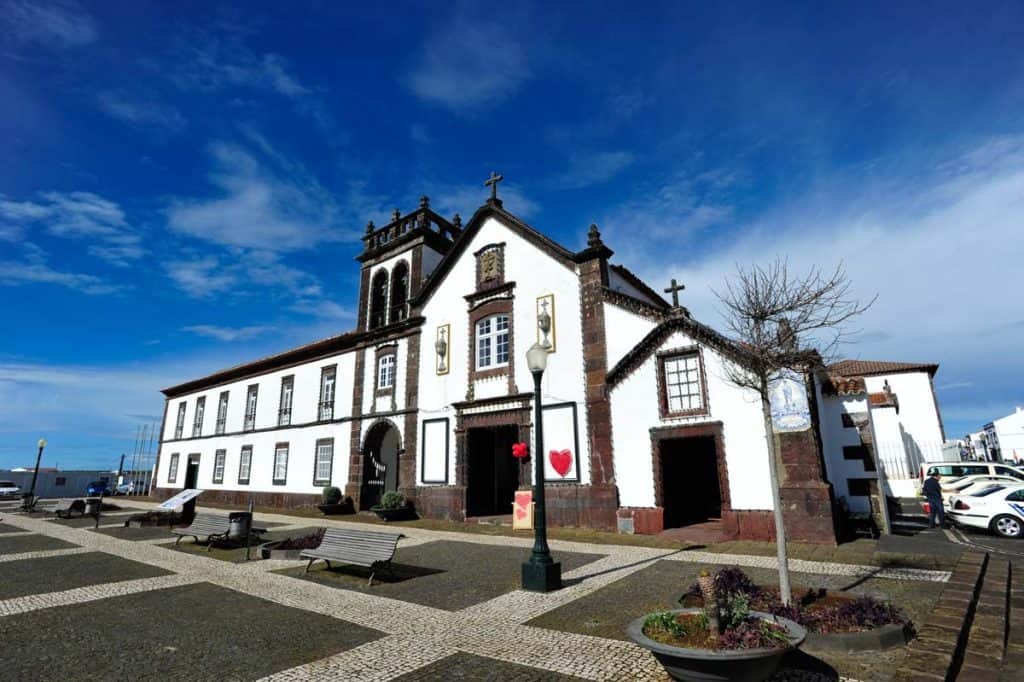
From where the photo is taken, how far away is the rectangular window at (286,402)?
84.5ft

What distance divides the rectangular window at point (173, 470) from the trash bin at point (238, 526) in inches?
1004

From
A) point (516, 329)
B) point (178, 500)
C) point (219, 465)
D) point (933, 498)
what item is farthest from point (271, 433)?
A: point (933, 498)

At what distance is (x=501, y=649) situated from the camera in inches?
211

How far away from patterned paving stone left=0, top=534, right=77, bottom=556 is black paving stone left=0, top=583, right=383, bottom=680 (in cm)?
734

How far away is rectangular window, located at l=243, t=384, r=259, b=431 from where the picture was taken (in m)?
27.9

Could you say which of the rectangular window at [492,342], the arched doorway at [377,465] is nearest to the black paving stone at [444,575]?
the rectangular window at [492,342]

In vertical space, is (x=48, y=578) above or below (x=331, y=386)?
below

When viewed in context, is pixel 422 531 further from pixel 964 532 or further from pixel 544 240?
pixel 964 532

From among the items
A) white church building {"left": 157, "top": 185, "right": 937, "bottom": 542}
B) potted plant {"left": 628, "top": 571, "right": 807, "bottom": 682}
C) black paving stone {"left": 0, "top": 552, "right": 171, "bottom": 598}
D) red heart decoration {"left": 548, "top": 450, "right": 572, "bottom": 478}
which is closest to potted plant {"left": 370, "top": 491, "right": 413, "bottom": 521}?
white church building {"left": 157, "top": 185, "right": 937, "bottom": 542}

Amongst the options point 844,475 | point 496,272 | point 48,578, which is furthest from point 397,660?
point 496,272

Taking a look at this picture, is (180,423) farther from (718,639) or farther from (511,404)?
(718,639)

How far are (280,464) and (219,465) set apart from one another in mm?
6990

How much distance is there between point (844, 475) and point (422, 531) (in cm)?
1191

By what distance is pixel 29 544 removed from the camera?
42.2ft
